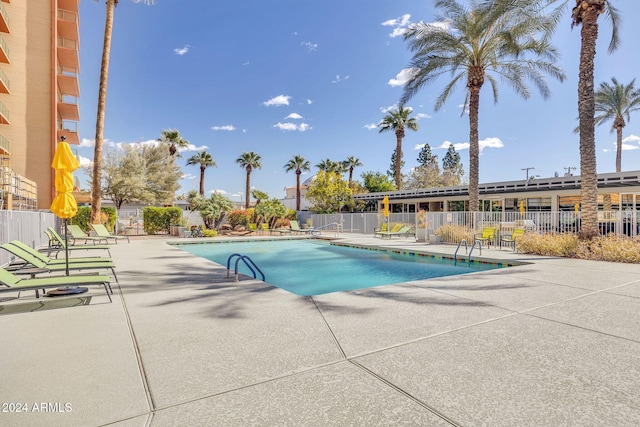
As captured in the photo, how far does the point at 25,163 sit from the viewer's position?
22.0 m

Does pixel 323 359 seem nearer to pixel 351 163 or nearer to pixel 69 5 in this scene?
pixel 69 5

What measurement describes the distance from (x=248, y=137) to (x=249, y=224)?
19541mm

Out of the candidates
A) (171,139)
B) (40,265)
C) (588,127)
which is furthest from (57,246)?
(171,139)

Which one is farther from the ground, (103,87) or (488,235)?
(103,87)

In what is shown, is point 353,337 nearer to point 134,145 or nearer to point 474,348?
point 474,348

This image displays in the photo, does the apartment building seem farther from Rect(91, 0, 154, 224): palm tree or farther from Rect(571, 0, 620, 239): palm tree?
Rect(571, 0, 620, 239): palm tree

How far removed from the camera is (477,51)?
15867 mm

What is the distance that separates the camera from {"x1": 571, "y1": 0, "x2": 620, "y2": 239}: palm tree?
11492mm

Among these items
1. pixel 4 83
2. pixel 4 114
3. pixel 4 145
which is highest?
pixel 4 83

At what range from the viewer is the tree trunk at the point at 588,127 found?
11.5 meters

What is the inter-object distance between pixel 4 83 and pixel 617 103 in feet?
150

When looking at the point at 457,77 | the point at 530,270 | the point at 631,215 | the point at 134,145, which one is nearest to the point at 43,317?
the point at 530,270

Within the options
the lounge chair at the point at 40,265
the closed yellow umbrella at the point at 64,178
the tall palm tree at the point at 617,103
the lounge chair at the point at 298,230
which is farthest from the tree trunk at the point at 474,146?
the tall palm tree at the point at 617,103

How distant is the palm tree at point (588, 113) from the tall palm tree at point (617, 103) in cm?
2220
